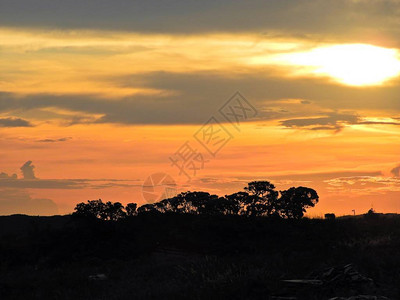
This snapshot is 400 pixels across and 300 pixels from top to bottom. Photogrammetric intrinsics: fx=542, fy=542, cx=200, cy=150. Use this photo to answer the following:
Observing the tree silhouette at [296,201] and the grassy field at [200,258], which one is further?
the tree silhouette at [296,201]

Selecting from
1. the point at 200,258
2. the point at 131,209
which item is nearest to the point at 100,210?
the point at 131,209

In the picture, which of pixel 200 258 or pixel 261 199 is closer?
pixel 200 258

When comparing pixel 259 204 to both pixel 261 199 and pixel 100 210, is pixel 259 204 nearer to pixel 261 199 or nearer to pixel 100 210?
pixel 261 199

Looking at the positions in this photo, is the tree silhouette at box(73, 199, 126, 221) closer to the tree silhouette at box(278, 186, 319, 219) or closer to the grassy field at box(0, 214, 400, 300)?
the grassy field at box(0, 214, 400, 300)

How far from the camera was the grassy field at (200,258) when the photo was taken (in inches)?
732

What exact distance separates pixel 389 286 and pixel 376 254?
4.35 m

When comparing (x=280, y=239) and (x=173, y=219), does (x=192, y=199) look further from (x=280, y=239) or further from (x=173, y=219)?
(x=280, y=239)

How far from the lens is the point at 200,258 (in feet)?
96.9

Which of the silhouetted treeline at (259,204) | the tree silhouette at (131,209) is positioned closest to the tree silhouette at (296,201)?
the silhouetted treeline at (259,204)

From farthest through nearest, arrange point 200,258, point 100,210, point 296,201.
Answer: point 296,201 → point 100,210 → point 200,258

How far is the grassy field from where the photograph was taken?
18.6m

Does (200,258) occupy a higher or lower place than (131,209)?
lower

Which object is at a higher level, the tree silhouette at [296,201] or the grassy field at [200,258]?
the tree silhouette at [296,201]

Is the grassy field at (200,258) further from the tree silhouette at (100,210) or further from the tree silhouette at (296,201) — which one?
the tree silhouette at (296,201)
